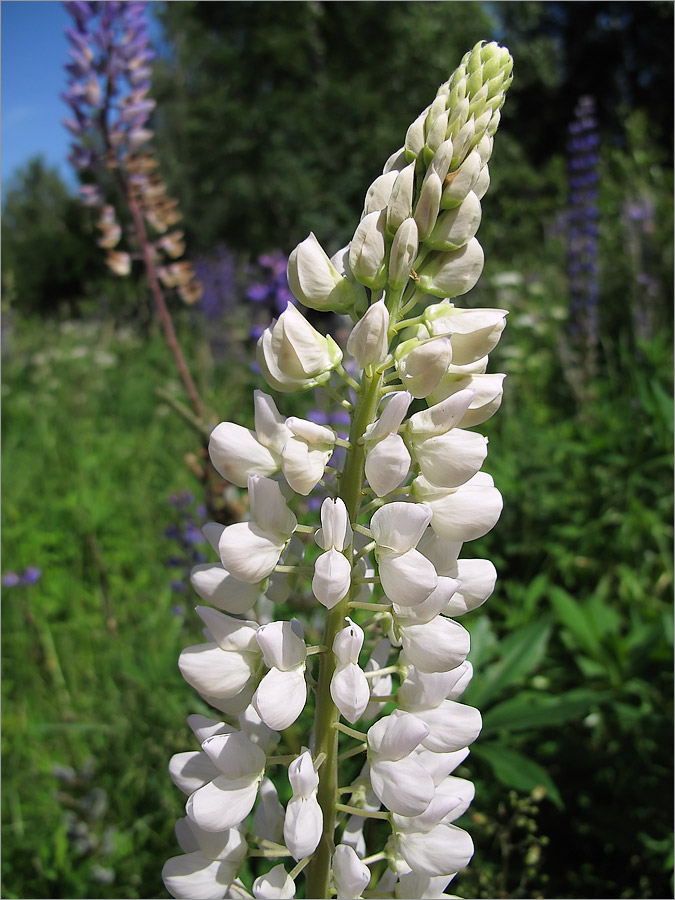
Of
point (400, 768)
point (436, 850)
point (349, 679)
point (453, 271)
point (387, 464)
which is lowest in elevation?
point (436, 850)

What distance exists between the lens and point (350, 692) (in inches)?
29.2

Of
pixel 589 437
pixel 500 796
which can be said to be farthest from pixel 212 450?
pixel 589 437

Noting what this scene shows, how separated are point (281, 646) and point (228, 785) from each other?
0.17 meters

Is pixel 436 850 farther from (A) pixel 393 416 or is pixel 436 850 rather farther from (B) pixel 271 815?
(A) pixel 393 416

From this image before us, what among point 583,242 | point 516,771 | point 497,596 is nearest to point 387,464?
point 516,771

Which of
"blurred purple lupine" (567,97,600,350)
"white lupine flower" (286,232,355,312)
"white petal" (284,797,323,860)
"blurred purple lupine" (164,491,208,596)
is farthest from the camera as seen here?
"blurred purple lupine" (567,97,600,350)

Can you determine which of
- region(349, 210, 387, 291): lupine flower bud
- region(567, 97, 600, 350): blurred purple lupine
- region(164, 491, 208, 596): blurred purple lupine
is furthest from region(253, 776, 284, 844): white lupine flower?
region(567, 97, 600, 350): blurred purple lupine

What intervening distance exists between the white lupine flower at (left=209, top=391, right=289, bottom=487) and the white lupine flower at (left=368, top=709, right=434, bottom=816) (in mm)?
308

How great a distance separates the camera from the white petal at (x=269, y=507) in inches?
31.2

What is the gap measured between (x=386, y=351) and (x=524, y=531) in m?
1.68

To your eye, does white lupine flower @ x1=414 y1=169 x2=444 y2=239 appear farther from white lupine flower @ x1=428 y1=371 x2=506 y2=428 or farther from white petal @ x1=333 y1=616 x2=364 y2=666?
white petal @ x1=333 y1=616 x2=364 y2=666

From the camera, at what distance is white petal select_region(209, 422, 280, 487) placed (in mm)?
816

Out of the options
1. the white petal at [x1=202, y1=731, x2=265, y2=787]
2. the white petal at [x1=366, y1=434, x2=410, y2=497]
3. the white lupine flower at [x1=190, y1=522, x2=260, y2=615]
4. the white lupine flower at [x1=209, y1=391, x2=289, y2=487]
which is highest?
the white lupine flower at [x1=209, y1=391, x2=289, y2=487]

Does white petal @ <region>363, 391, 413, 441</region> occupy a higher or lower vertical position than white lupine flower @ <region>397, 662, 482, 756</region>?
higher
